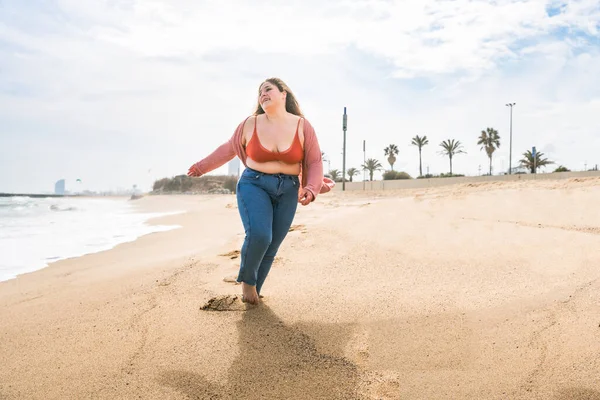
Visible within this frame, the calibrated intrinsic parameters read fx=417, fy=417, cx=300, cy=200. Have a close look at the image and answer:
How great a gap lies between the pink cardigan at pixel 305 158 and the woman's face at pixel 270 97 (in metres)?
0.23

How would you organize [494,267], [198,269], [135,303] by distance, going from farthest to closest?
1. [198,269]
2. [494,267]
3. [135,303]

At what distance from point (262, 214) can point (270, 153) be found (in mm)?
481

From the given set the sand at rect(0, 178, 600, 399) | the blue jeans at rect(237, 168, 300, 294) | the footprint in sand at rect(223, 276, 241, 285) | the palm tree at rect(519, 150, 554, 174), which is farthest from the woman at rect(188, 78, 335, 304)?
the palm tree at rect(519, 150, 554, 174)

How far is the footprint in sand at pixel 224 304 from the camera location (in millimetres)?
3082

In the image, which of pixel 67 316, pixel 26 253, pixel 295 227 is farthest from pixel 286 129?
pixel 26 253

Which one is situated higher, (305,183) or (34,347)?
(305,183)

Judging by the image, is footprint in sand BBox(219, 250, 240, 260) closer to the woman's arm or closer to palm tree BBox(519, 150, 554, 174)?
the woman's arm

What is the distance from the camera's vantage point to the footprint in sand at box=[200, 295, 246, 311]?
3.08 m

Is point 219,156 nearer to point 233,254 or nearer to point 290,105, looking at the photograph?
point 290,105

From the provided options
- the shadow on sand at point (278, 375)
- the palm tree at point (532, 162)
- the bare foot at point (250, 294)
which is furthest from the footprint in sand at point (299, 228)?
the palm tree at point (532, 162)

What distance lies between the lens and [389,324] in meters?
2.74

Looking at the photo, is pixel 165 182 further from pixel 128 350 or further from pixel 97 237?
pixel 128 350

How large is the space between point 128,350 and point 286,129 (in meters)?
1.87

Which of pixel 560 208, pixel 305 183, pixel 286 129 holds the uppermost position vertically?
pixel 286 129
